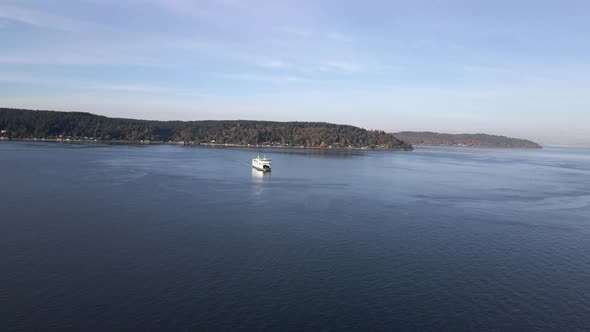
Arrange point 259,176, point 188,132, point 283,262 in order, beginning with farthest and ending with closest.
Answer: point 188,132
point 259,176
point 283,262

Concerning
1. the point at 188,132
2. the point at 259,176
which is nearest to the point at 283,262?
the point at 259,176

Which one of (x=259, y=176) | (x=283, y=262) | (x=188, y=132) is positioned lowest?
(x=283, y=262)

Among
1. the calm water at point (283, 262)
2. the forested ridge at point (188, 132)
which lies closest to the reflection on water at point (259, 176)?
the calm water at point (283, 262)

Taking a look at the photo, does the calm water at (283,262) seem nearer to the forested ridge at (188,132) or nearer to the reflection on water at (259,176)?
the reflection on water at (259,176)

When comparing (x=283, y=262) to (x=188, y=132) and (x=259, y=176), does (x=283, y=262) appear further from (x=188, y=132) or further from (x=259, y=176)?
(x=188, y=132)

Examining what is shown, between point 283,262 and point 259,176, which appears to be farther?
point 259,176

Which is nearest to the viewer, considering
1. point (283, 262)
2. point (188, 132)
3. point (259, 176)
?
point (283, 262)

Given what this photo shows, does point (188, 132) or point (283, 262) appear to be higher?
point (188, 132)
